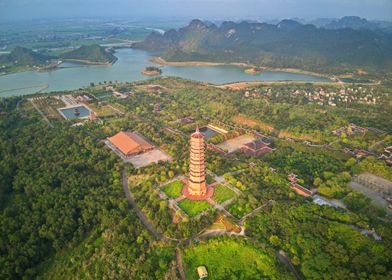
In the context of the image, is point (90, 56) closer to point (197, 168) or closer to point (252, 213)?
point (197, 168)

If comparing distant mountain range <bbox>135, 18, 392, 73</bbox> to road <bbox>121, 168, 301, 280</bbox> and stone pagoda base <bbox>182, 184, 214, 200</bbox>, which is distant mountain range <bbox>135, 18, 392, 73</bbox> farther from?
road <bbox>121, 168, 301, 280</bbox>

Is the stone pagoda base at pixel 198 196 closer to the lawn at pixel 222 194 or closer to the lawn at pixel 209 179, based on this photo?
the lawn at pixel 222 194

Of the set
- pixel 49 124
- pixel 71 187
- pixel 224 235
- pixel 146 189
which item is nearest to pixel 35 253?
pixel 71 187

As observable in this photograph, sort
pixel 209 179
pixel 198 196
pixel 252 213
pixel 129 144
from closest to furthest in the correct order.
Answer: pixel 252 213 → pixel 198 196 → pixel 209 179 → pixel 129 144

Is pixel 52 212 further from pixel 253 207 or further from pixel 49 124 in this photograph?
pixel 49 124

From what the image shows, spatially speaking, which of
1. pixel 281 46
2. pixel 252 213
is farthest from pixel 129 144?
pixel 281 46
